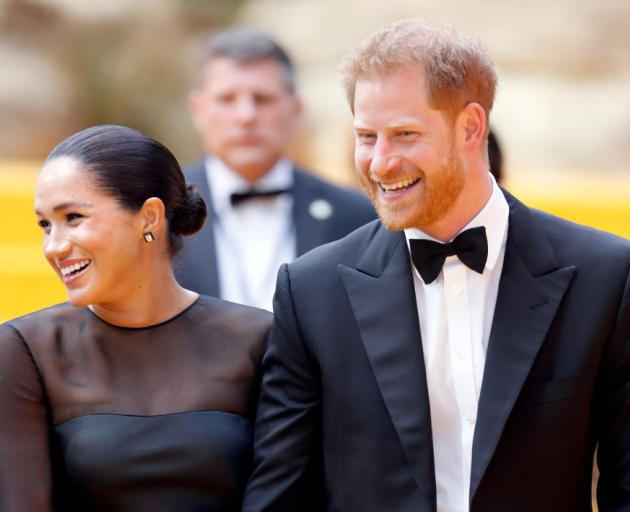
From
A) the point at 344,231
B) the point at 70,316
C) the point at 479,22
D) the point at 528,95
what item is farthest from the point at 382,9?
the point at 70,316

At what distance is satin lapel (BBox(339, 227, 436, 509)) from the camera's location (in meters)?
2.81

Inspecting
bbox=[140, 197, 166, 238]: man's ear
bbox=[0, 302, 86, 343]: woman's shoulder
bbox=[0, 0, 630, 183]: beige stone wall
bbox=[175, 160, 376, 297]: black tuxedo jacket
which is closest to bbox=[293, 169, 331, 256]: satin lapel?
bbox=[175, 160, 376, 297]: black tuxedo jacket

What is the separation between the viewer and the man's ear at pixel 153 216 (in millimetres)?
3164

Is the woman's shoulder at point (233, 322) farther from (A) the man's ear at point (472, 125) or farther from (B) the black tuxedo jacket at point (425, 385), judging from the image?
(A) the man's ear at point (472, 125)

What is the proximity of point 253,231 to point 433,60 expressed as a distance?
2394 mm

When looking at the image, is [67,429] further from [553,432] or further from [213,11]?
[213,11]

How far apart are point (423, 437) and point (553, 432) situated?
0.93 ft

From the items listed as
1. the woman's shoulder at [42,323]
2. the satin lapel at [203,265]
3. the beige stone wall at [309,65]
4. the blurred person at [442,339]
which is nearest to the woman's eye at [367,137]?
the blurred person at [442,339]

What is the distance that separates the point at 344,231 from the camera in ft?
16.3

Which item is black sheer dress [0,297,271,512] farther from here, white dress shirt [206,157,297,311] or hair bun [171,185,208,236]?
white dress shirt [206,157,297,311]

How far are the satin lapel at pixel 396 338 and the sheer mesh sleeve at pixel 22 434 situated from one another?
78cm

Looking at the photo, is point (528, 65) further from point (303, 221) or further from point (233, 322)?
point (233, 322)

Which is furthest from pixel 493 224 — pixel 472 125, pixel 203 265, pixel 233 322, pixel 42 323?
pixel 203 265

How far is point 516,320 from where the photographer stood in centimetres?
286
